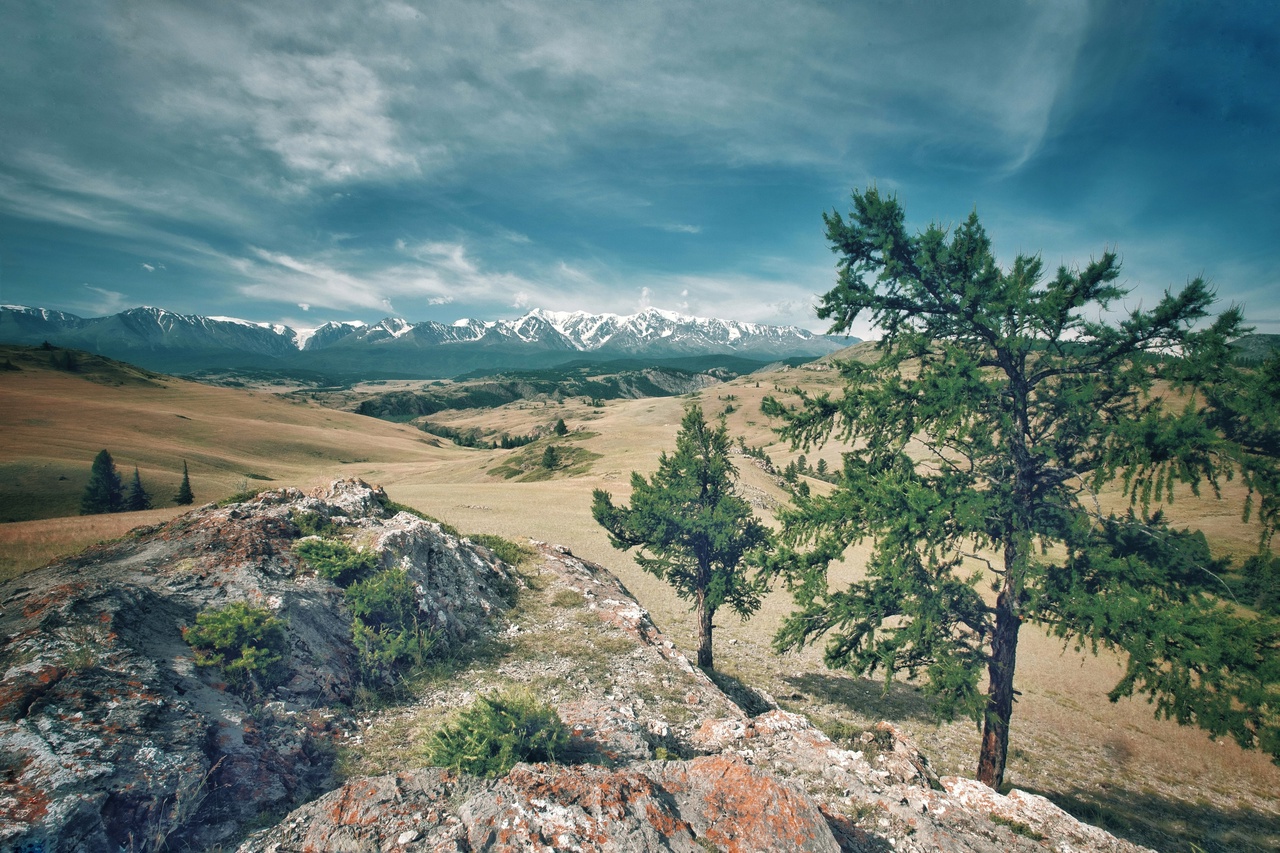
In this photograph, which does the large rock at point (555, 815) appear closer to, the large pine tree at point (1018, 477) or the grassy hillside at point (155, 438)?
the large pine tree at point (1018, 477)

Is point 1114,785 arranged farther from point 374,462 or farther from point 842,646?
point 374,462

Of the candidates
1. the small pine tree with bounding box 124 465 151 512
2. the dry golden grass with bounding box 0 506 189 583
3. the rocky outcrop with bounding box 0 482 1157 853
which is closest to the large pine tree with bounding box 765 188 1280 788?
the rocky outcrop with bounding box 0 482 1157 853

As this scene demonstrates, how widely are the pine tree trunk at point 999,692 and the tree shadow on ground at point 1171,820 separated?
4.77 m

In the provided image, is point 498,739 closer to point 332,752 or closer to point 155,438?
point 332,752

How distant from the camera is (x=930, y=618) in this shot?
9648 mm

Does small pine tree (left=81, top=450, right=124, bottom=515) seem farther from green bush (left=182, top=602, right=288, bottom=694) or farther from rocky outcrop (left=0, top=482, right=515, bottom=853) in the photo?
green bush (left=182, top=602, right=288, bottom=694)

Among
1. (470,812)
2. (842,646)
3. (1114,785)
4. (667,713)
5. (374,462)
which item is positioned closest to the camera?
(470,812)

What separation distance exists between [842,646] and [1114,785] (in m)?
12.7

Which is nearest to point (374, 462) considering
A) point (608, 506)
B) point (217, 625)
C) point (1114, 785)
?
point (608, 506)

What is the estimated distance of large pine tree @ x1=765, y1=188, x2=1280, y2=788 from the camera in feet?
25.6

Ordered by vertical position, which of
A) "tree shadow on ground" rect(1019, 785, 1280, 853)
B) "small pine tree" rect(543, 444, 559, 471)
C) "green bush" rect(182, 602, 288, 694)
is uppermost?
"green bush" rect(182, 602, 288, 694)

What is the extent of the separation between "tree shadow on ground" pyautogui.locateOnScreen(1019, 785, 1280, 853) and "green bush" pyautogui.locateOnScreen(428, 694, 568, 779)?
15.4 m

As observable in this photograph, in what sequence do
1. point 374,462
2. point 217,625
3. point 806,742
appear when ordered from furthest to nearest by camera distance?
point 374,462 < point 806,742 < point 217,625

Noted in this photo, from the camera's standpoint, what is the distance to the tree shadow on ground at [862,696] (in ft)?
57.8
